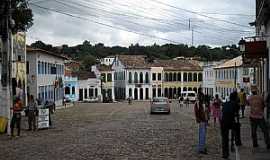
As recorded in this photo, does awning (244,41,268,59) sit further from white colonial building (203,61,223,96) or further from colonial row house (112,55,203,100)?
colonial row house (112,55,203,100)

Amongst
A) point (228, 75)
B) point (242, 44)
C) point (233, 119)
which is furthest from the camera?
point (228, 75)

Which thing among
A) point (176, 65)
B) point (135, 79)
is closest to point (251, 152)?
point (135, 79)

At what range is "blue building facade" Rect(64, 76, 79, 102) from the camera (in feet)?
335

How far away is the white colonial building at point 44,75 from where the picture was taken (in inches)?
2229

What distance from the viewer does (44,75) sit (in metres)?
61.9

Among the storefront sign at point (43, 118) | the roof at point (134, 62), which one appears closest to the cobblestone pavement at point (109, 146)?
the storefront sign at point (43, 118)

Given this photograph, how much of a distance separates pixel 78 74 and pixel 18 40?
6765 cm

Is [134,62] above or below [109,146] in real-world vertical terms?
above

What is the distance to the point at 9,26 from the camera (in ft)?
84.4

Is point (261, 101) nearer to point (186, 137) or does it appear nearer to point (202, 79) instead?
point (186, 137)

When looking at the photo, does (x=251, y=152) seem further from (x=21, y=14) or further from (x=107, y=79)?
(x=107, y=79)

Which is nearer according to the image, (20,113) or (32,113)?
(20,113)

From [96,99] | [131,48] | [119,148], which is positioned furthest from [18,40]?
[131,48]

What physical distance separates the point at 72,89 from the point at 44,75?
4497cm
